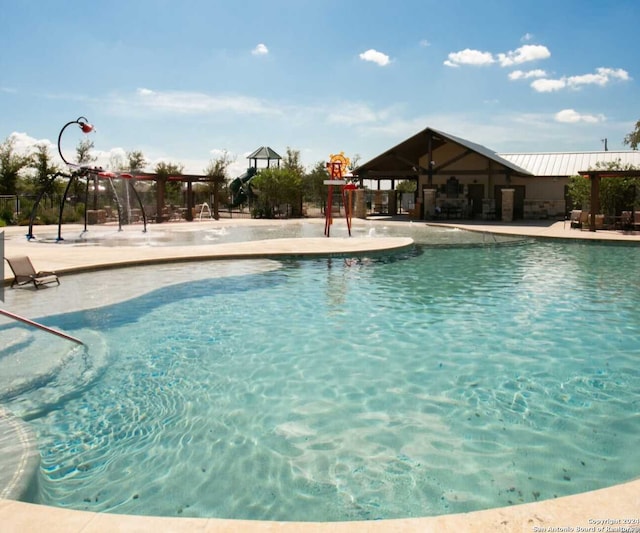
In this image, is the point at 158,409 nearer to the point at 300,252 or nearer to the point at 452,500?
the point at 452,500

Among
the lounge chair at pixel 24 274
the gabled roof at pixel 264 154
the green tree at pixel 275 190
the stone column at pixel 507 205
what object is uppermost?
the gabled roof at pixel 264 154

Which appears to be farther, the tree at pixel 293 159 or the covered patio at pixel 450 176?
the tree at pixel 293 159

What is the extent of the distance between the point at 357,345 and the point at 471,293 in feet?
12.9

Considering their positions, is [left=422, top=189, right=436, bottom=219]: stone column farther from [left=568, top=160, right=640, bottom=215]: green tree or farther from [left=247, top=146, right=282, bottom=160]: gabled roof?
[left=247, top=146, right=282, bottom=160]: gabled roof

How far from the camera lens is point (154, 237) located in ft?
64.3

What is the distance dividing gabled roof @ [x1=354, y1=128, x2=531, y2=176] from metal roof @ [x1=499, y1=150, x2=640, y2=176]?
76.8 inches

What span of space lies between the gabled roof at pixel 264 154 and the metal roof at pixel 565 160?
16.6 metres

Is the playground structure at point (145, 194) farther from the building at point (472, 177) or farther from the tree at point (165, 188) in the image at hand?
the building at point (472, 177)

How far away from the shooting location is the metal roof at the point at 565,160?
31.2m

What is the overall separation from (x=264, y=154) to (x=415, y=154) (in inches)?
530

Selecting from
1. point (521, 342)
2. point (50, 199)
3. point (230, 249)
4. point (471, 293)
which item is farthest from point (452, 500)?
point (50, 199)

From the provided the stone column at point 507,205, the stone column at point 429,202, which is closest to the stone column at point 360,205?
the stone column at point 429,202

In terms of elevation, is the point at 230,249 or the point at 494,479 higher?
the point at 230,249

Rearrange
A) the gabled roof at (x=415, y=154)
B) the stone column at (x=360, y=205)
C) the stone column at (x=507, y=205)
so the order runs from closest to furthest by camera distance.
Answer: the stone column at (x=507, y=205) → the gabled roof at (x=415, y=154) → the stone column at (x=360, y=205)
